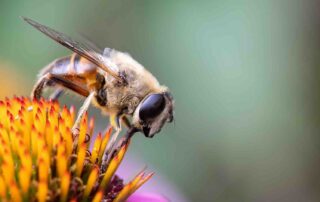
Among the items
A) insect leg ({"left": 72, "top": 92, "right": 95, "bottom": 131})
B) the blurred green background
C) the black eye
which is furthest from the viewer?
the blurred green background

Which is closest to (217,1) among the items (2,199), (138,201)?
(138,201)

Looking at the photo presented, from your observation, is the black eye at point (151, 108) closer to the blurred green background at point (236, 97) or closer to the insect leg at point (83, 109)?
the insect leg at point (83, 109)

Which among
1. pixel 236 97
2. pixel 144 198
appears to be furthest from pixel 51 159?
pixel 236 97

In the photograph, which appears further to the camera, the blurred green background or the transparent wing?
the blurred green background

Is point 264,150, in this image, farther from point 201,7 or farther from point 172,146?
point 201,7

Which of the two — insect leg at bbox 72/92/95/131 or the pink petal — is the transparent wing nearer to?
insect leg at bbox 72/92/95/131

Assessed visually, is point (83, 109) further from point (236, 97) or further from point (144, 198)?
point (236, 97)

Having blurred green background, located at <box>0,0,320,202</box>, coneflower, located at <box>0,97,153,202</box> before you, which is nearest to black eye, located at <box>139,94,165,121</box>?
coneflower, located at <box>0,97,153,202</box>
